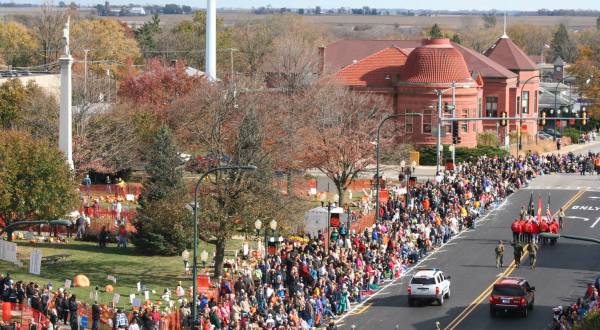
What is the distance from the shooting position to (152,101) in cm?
9044

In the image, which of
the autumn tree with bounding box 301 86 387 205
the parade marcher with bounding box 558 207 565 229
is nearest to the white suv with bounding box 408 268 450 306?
the parade marcher with bounding box 558 207 565 229

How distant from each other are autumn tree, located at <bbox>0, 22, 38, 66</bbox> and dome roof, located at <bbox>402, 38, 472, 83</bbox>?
54.6 meters

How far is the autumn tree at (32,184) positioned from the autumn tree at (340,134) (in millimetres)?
20900

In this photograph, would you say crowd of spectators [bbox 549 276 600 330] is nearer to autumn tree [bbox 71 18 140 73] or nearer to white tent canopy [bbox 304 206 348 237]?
white tent canopy [bbox 304 206 348 237]

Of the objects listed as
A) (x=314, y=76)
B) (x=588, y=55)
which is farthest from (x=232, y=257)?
(x=588, y=55)

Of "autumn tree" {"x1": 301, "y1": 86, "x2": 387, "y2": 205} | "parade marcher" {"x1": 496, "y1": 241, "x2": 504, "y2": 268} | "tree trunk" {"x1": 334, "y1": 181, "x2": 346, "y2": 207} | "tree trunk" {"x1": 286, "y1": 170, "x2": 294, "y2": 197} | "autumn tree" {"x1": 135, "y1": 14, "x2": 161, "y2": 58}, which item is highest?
"autumn tree" {"x1": 135, "y1": 14, "x2": 161, "y2": 58}

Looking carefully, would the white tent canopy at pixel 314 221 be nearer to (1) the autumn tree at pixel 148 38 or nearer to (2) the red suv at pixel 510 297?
(2) the red suv at pixel 510 297

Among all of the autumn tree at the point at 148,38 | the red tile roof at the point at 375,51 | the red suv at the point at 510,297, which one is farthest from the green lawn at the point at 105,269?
the autumn tree at the point at 148,38

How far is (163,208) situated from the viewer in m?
54.5

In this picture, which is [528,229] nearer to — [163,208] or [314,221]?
[314,221]

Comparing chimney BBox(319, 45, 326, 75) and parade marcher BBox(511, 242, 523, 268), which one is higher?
chimney BBox(319, 45, 326, 75)

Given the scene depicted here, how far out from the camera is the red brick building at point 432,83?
9862cm

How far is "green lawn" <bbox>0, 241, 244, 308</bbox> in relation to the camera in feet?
162

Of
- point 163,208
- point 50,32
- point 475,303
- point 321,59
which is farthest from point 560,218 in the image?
point 50,32
